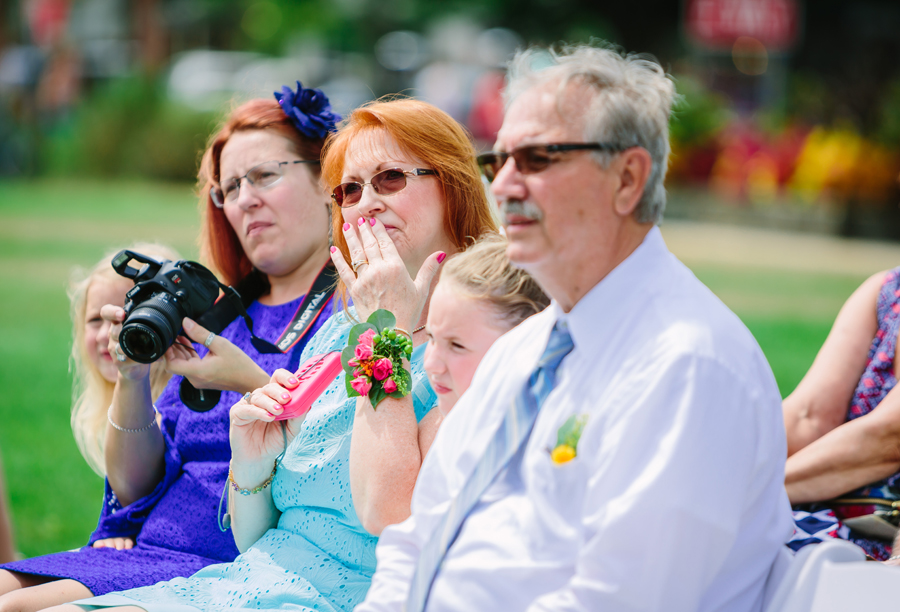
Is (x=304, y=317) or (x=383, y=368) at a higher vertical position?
(x=383, y=368)

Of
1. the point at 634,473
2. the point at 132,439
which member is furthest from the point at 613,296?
the point at 132,439

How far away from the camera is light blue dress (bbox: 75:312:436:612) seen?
2.36 metres

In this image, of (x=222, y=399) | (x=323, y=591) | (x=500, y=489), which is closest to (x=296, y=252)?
(x=222, y=399)

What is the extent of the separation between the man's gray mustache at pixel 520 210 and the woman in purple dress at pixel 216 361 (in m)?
1.27

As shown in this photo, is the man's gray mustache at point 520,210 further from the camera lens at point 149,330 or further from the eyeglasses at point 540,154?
the camera lens at point 149,330

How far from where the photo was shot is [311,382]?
2389 millimetres

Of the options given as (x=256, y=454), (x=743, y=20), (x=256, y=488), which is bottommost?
(x=256, y=488)

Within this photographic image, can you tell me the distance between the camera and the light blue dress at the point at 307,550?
7.73 ft

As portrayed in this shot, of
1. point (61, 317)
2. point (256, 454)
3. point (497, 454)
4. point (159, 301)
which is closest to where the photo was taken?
point (497, 454)

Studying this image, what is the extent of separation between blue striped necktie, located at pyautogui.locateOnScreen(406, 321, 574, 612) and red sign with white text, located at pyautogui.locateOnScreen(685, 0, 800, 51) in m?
17.2

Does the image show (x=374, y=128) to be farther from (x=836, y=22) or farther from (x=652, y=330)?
(x=836, y=22)

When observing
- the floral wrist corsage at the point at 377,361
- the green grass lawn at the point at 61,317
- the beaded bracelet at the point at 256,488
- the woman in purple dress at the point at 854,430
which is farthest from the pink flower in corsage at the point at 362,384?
the green grass lawn at the point at 61,317

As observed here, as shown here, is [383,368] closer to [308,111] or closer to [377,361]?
[377,361]

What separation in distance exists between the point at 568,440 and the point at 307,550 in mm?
1012
